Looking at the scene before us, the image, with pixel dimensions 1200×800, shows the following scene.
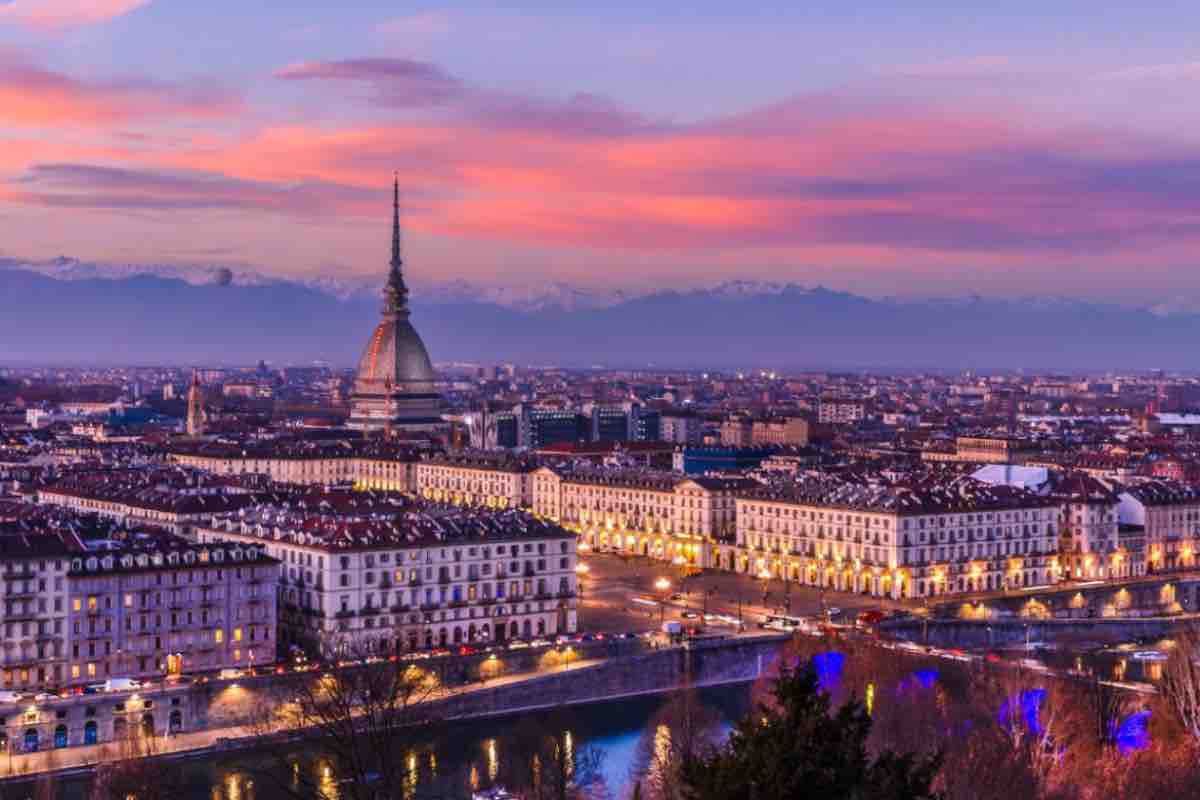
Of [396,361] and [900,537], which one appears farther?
[396,361]

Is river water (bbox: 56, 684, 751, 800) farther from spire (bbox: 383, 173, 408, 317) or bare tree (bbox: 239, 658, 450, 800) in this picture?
spire (bbox: 383, 173, 408, 317)

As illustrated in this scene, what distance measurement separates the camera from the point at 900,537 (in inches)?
2643

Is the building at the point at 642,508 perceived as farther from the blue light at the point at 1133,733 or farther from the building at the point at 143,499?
the blue light at the point at 1133,733

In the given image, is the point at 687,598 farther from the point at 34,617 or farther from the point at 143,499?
the point at 34,617

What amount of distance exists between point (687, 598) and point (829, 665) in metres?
15.7

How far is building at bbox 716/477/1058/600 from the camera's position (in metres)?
67.5

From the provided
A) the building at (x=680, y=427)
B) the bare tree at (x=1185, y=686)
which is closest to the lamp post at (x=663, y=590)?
the bare tree at (x=1185, y=686)

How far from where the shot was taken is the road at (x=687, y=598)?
201 ft

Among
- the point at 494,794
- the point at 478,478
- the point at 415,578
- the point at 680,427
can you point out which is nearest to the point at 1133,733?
the point at 494,794

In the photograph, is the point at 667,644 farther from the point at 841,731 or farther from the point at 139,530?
the point at 841,731

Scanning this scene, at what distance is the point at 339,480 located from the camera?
103 m

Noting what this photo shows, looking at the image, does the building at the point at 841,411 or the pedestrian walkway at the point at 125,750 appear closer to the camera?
the pedestrian walkway at the point at 125,750

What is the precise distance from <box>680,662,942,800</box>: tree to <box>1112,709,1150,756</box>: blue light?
1987cm

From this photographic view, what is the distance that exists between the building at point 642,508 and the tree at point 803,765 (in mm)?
53012
